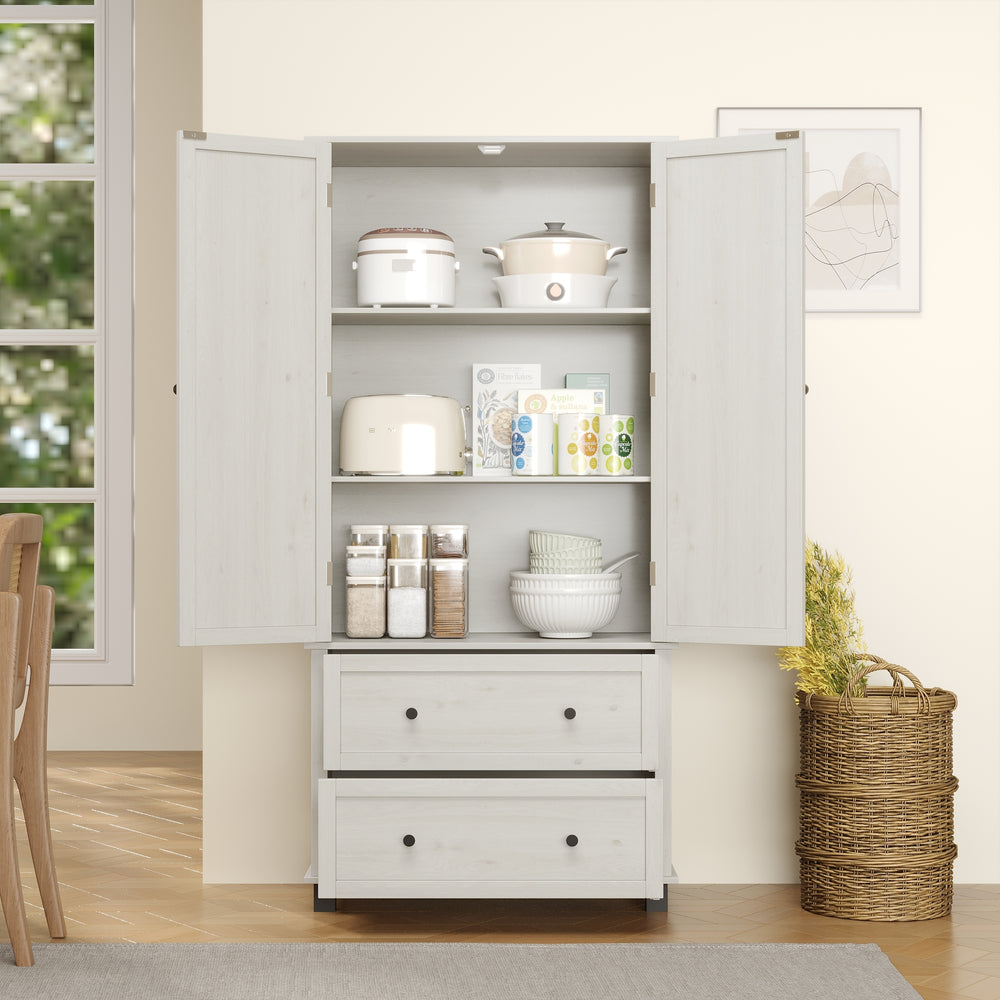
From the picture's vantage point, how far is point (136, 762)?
4.93m

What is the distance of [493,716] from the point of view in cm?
287

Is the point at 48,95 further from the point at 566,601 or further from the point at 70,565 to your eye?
the point at 566,601

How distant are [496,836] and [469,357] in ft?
4.20

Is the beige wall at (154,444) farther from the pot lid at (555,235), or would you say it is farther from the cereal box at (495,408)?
the pot lid at (555,235)

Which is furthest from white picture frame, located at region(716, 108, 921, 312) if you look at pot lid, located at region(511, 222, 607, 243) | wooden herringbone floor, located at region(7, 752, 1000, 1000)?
wooden herringbone floor, located at region(7, 752, 1000, 1000)

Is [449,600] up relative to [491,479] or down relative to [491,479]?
down

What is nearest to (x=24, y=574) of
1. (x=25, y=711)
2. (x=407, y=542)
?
(x=25, y=711)

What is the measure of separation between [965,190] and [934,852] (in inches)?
69.8

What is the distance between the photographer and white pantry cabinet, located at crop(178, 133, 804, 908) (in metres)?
2.83

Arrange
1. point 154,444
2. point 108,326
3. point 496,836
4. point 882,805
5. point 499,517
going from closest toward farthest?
1. point 496,836
2. point 882,805
3. point 499,517
4. point 108,326
5. point 154,444

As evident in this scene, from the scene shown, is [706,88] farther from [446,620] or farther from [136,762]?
[136,762]

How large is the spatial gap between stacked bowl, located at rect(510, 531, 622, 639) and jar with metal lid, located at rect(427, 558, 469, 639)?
147 mm

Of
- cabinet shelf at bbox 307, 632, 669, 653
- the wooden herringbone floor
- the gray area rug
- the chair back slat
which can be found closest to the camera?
the gray area rug

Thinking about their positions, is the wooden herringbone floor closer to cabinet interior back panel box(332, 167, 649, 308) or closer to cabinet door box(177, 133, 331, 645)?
cabinet door box(177, 133, 331, 645)
